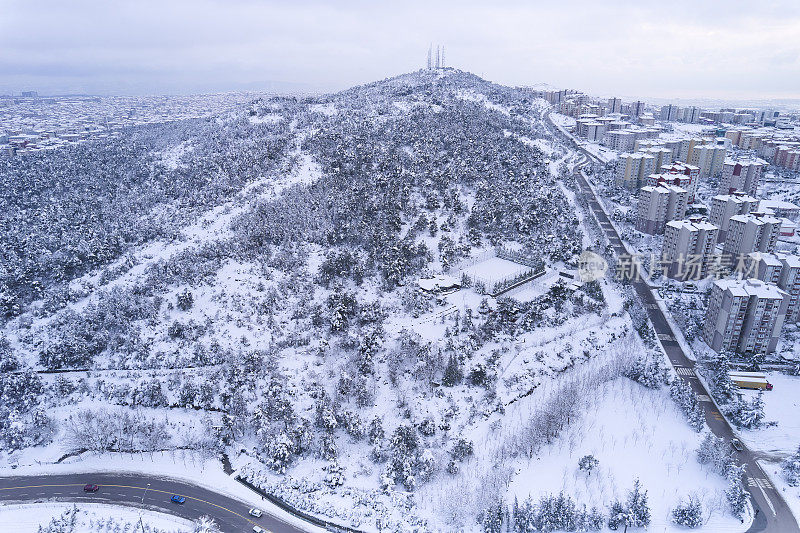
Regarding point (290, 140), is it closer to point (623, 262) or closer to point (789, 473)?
point (623, 262)

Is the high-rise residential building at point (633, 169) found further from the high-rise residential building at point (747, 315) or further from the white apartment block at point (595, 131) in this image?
the high-rise residential building at point (747, 315)

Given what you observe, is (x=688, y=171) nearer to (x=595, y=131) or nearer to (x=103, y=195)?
(x=595, y=131)

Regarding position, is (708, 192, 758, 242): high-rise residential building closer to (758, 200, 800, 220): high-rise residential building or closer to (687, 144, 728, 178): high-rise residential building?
(758, 200, 800, 220): high-rise residential building

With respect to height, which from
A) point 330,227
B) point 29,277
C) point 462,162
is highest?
point 462,162

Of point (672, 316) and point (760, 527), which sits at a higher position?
point (672, 316)

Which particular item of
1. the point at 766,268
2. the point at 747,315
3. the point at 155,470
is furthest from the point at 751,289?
the point at 155,470

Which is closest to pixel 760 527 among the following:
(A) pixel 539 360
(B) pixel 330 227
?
(A) pixel 539 360

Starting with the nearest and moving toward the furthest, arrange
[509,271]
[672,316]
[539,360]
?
[539,360]
[672,316]
[509,271]
